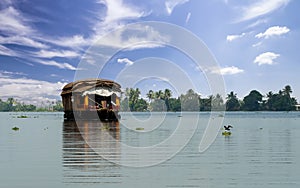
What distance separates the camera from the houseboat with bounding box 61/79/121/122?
61.4m

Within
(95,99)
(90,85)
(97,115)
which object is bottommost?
(97,115)

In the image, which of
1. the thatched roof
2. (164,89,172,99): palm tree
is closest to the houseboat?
the thatched roof

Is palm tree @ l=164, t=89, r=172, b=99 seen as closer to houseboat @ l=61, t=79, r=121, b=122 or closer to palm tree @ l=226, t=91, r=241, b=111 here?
palm tree @ l=226, t=91, r=241, b=111

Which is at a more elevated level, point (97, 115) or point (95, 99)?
point (95, 99)

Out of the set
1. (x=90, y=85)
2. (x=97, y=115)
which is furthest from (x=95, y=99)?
(x=97, y=115)

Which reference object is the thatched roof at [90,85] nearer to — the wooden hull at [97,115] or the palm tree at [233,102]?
the wooden hull at [97,115]

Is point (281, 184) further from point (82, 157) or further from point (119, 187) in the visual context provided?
point (82, 157)

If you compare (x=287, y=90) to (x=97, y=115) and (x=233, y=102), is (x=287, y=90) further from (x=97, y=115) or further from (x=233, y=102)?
(x=97, y=115)

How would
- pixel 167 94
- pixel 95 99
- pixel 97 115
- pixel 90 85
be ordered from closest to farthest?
pixel 97 115
pixel 90 85
pixel 95 99
pixel 167 94

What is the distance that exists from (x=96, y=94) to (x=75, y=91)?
12.7 ft

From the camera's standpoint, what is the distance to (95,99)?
63906 mm

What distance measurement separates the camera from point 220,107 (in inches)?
7480

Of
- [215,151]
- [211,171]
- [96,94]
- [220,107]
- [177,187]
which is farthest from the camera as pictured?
[220,107]

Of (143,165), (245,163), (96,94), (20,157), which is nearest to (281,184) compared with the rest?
(245,163)
